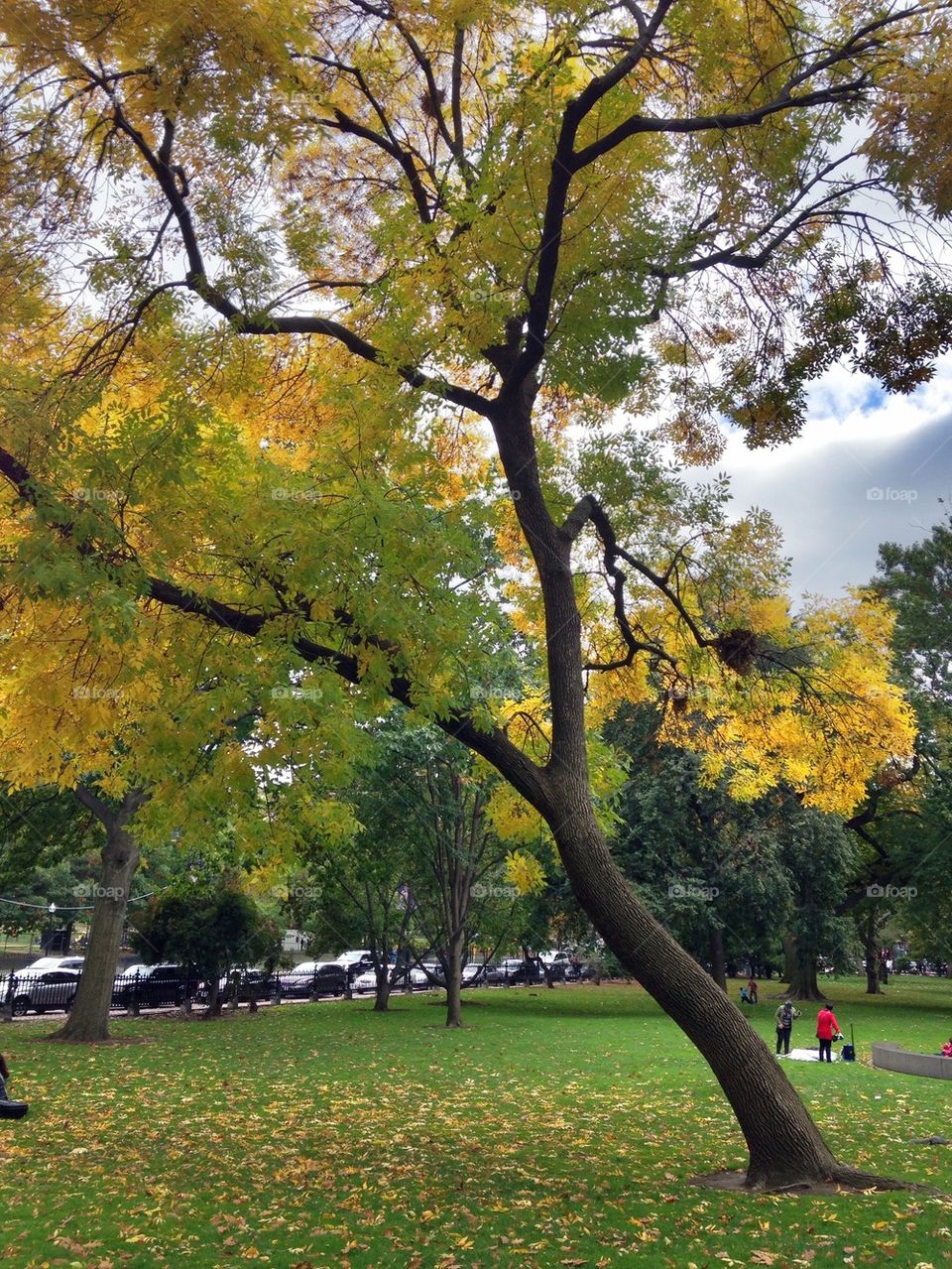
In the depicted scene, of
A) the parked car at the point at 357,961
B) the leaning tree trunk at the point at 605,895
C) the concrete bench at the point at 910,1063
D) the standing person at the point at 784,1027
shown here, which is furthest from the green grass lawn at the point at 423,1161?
the parked car at the point at 357,961

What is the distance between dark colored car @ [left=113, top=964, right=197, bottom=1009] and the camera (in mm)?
24578

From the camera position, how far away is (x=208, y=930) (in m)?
24.3

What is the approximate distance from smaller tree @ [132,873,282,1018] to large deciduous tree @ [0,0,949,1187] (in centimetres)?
1734

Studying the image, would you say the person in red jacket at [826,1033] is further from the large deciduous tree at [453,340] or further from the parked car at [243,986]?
the parked car at [243,986]

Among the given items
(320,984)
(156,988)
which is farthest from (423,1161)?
(320,984)

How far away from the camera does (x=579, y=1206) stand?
21.3 ft

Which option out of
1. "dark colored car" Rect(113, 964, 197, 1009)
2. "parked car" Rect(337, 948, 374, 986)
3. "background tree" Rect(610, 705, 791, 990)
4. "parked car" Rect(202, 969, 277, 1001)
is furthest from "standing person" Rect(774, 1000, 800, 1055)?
"parked car" Rect(337, 948, 374, 986)

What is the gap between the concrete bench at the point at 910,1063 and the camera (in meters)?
14.5

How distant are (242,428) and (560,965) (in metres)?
43.1

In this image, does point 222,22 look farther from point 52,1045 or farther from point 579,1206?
point 52,1045

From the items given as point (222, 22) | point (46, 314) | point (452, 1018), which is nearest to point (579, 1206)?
point (46, 314)

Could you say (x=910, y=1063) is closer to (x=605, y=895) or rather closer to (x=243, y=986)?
(x=605, y=895)

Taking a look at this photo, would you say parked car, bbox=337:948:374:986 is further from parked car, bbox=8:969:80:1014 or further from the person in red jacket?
the person in red jacket

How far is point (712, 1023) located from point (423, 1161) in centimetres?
289
